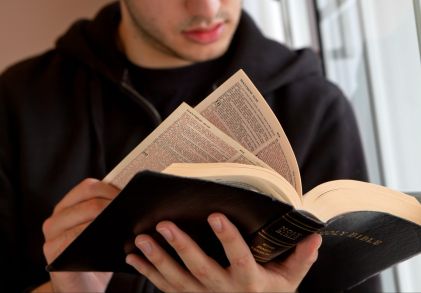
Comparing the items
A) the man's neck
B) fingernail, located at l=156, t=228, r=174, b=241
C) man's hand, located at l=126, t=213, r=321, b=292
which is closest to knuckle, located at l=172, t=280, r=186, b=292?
man's hand, located at l=126, t=213, r=321, b=292

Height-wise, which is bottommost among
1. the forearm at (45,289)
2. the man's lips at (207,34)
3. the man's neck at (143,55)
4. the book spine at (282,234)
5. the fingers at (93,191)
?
the forearm at (45,289)

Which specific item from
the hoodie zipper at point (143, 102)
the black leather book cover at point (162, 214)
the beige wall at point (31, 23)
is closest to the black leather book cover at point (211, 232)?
the black leather book cover at point (162, 214)

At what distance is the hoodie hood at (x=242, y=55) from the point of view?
1174 mm

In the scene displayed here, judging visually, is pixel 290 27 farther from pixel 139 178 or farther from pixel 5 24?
pixel 139 178

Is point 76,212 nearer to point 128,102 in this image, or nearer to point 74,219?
point 74,219

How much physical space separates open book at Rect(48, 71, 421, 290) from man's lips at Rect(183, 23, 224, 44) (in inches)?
16.5

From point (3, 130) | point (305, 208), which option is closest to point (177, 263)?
point (305, 208)

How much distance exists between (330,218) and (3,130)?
0.79m

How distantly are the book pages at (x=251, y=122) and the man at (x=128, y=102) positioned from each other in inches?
16.0

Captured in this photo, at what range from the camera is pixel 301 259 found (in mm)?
699

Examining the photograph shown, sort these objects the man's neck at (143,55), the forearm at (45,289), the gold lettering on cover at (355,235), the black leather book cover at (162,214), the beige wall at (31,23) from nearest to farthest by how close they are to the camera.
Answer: the black leather book cover at (162,214) → the gold lettering on cover at (355,235) → the forearm at (45,289) → the man's neck at (143,55) → the beige wall at (31,23)

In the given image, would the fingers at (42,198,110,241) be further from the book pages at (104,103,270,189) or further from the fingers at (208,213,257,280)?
the fingers at (208,213,257,280)

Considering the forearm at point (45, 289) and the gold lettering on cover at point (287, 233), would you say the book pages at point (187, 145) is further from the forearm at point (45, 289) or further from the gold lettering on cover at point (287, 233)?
the forearm at point (45, 289)

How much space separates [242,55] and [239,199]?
2.04 ft
